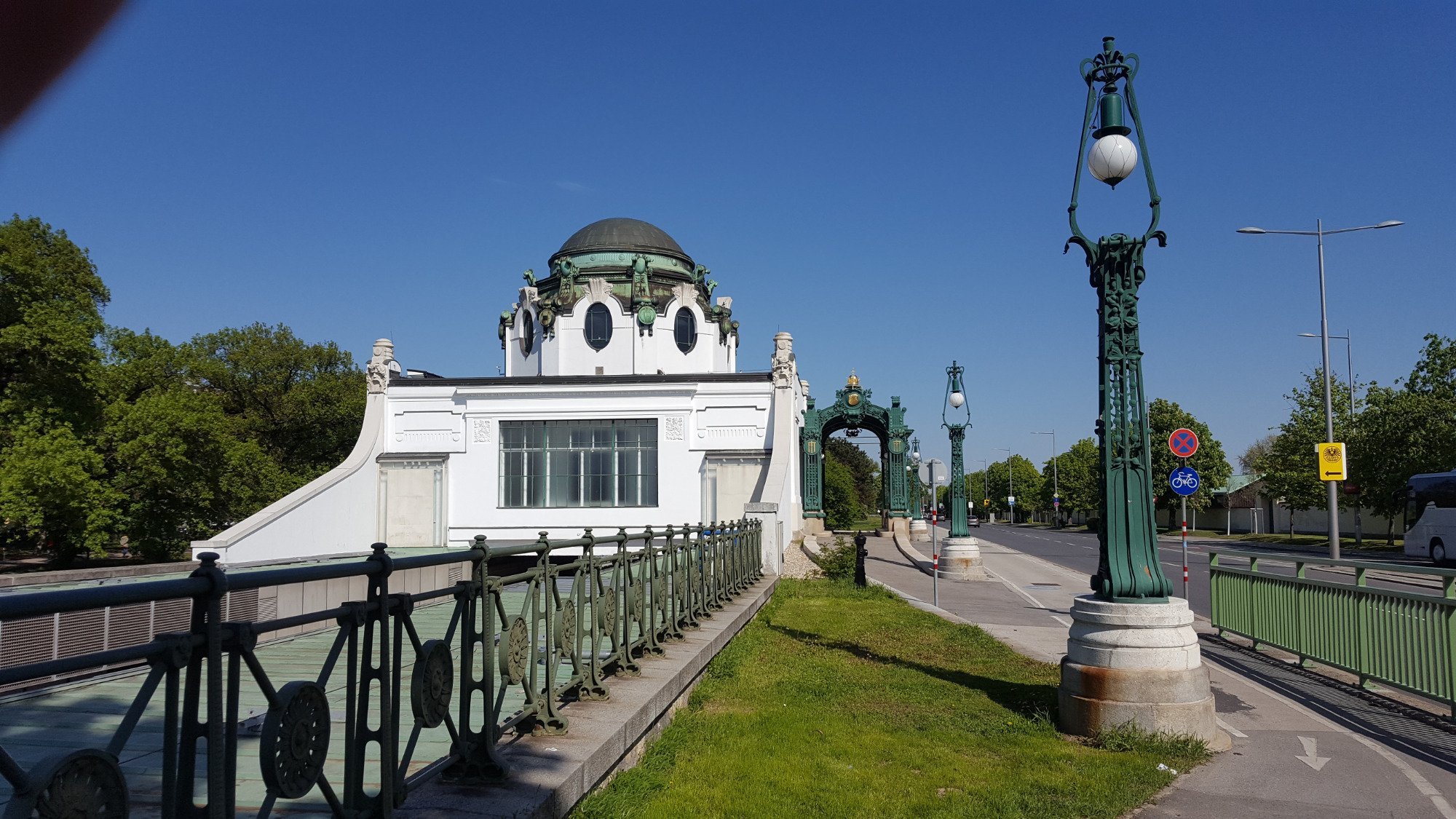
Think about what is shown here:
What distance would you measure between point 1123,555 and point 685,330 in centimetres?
3232

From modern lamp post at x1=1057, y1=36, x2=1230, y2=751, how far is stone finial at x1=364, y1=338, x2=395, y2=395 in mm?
28869

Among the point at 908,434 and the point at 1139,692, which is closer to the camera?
the point at 1139,692

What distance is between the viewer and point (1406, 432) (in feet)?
130

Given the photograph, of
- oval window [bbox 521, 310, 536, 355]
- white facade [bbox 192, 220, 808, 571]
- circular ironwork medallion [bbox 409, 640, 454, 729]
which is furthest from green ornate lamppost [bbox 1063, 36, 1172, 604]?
oval window [bbox 521, 310, 536, 355]

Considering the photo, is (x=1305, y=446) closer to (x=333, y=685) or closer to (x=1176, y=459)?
(x=1176, y=459)

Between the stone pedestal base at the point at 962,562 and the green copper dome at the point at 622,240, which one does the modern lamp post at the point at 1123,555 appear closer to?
the stone pedestal base at the point at 962,562

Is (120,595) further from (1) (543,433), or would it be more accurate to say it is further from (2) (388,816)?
(1) (543,433)

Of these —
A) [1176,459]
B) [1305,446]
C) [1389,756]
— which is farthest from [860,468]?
[1389,756]

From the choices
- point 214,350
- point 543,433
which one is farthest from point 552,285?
point 214,350

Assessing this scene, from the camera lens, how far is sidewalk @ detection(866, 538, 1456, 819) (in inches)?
230

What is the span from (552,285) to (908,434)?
16.4 m

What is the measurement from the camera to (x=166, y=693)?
95.8 inches

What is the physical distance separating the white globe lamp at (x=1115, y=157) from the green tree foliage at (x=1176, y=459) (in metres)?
62.9

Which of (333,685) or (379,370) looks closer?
(333,685)
